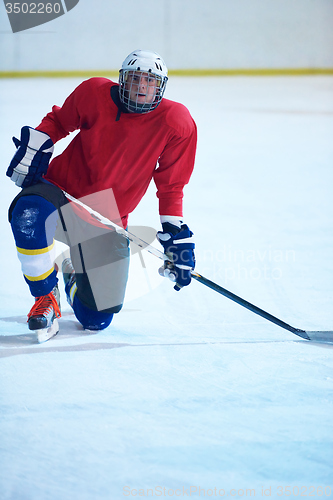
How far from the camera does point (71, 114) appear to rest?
1761 mm

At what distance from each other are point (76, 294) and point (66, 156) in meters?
0.46

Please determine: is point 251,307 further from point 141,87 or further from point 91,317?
point 141,87

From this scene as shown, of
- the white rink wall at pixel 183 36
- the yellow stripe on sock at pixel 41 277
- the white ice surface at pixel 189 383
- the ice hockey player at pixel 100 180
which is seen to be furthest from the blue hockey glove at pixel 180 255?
the white rink wall at pixel 183 36

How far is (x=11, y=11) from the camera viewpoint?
907 centimetres

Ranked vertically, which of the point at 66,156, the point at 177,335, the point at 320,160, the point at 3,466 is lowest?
the point at 320,160

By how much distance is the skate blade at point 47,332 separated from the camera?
173cm

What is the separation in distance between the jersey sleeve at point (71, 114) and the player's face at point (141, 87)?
0.52 ft

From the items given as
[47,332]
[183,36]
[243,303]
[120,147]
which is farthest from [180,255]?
[183,36]

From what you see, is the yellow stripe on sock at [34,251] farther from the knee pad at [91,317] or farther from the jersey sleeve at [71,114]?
the jersey sleeve at [71,114]

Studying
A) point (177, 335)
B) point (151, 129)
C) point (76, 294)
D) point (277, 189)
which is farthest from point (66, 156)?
point (277, 189)

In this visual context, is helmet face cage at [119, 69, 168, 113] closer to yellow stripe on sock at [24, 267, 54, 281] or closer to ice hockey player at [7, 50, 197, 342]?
ice hockey player at [7, 50, 197, 342]

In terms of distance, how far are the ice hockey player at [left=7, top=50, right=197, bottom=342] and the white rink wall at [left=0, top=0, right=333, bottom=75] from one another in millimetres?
8434

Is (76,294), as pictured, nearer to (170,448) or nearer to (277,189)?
(170,448)

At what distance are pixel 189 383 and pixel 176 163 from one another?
2.20 ft
